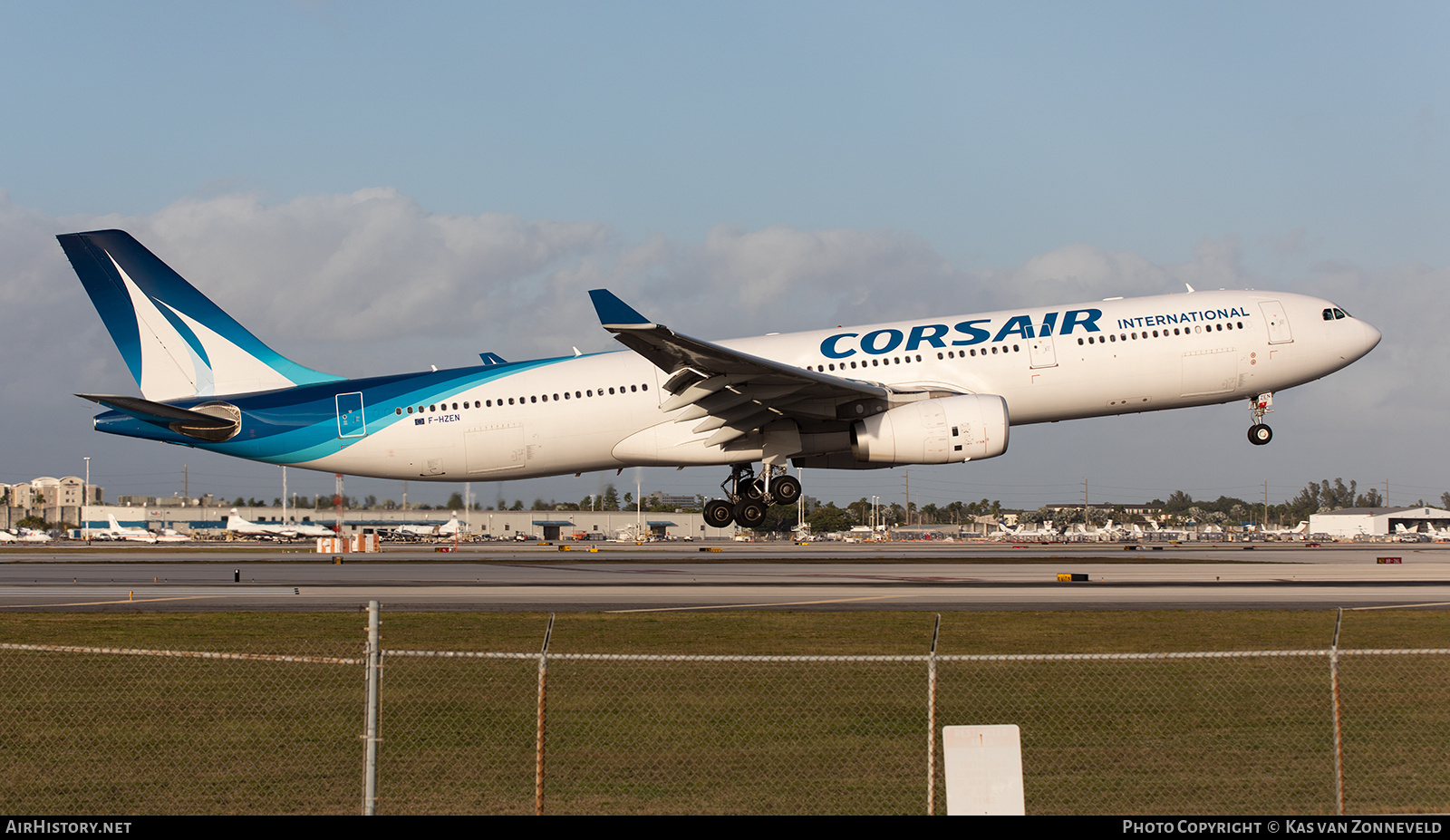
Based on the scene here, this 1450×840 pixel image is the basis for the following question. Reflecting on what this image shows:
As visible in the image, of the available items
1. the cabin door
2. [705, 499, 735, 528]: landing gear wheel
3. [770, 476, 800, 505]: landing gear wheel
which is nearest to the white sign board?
[770, 476, 800, 505]: landing gear wheel

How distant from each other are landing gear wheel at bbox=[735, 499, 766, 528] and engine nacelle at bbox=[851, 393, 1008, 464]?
364 centimetres

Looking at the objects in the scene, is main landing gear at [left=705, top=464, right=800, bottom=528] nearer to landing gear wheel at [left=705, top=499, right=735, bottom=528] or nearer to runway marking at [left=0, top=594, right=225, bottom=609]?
landing gear wheel at [left=705, top=499, right=735, bottom=528]

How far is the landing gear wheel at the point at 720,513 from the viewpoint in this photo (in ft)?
114

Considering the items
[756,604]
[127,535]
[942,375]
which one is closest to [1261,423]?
[942,375]

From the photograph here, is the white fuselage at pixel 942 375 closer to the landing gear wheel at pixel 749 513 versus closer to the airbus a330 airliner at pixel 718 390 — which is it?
the airbus a330 airliner at pixel 718 390

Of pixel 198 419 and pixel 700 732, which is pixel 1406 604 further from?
pixel 198 419

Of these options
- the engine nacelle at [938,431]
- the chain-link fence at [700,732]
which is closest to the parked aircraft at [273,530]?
the engine nacelle at [938,431]

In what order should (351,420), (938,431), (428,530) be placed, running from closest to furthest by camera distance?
1. (938,431)
2. (351,420)
3. (428,530)

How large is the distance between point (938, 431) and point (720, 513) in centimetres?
744

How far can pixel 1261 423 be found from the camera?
34844mm

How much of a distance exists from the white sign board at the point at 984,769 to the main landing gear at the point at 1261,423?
1190 inches
